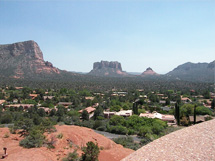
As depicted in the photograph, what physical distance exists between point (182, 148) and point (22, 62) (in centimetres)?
14076

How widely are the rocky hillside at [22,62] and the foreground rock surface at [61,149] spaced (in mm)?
111325

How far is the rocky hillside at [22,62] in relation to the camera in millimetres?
123562

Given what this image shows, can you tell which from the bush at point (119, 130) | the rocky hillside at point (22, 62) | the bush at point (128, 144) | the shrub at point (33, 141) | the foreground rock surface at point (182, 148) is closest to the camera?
the foreground rock surface at point (182, 148)

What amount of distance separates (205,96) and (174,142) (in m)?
62.5

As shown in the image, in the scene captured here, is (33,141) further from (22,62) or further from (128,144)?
(22,62)

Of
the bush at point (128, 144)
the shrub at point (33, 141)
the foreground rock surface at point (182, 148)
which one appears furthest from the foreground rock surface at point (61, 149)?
the foreground rock surface at point (182, 148)

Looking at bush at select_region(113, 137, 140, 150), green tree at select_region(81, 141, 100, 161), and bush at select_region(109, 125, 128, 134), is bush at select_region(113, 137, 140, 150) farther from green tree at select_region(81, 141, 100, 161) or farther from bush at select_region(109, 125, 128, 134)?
green tree at select_region(81, 141, 100, 161)

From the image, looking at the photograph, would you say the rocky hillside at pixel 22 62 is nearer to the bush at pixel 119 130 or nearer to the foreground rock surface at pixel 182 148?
the bush at pixel 119 130

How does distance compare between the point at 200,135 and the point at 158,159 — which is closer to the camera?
the point at 158,159

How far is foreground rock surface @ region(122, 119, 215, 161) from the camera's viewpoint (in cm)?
1255

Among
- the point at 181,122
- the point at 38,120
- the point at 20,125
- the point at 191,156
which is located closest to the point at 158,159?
the point at 191,156

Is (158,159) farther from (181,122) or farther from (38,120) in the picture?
(181,122)

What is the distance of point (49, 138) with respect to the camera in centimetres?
1608

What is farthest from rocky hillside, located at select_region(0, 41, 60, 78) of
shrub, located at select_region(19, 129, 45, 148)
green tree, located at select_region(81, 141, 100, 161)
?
green tree, located at select_region(81, 141, 100, 161)
